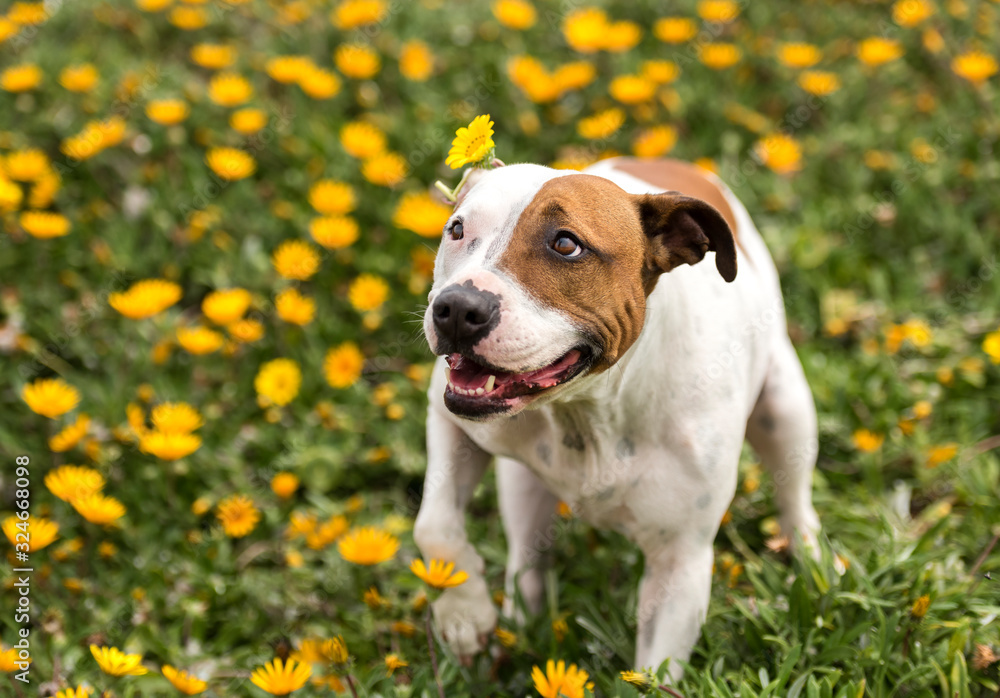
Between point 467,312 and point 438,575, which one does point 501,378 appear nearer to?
point 467,312

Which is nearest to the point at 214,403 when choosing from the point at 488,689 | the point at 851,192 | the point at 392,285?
the point at 392,285

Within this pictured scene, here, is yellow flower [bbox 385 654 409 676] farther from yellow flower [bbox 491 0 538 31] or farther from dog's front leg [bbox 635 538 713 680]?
yellow flower [bbox 491 0 538 31]

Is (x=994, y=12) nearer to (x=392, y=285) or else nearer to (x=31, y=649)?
(x=392, y=285)

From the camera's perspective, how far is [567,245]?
2.37 metres

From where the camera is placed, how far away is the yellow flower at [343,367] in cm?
422

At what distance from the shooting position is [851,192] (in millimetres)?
5617

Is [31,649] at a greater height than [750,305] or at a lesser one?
lesser

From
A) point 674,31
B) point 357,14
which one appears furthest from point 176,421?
point 674,31

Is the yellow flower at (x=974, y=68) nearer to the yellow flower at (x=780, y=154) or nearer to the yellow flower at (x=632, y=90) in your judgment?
the yellow flower at (x=780, y=154)

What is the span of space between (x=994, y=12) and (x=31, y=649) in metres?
6.55

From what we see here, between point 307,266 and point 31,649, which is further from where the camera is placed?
point 307,266

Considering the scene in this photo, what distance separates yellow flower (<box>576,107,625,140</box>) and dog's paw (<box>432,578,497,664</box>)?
9.30 ft

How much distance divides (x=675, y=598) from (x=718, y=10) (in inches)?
167

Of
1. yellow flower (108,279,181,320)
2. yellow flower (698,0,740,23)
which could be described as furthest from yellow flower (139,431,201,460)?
yellow flower (698,0,740,23)
